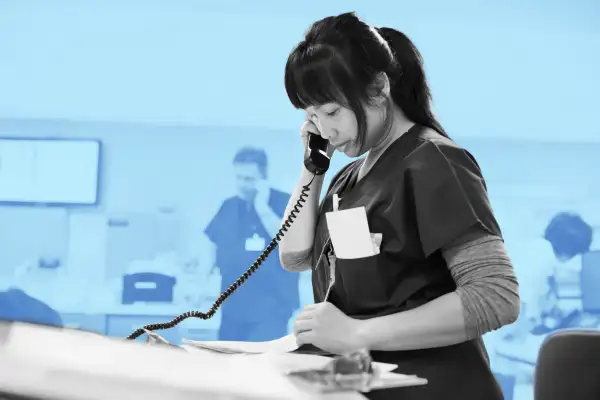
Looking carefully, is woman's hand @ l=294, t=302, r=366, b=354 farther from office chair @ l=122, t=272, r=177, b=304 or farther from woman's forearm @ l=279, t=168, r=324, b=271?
office chair @ l=122, t=272, r=177, b=304

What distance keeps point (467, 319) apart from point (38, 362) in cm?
71

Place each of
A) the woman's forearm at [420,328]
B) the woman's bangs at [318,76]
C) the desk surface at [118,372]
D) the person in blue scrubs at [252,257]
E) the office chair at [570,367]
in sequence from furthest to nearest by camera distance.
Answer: the person in blue scrubs at [252,257], the office chair at [570,367], the woman's bangs at [318,76], the woman's forearm at [420,328], the desk surface at [118,372]

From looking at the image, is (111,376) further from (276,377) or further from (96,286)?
(96,286)

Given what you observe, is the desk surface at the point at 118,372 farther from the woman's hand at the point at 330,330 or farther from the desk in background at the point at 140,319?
the desk in background at the point at 140,319

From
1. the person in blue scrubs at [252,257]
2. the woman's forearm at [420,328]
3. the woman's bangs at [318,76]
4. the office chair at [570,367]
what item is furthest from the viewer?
the person in blue scrubs at [252,257]

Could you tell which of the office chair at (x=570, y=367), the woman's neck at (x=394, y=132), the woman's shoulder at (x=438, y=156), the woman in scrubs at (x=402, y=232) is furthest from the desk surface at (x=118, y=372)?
the office chair at (x=570, y=367)

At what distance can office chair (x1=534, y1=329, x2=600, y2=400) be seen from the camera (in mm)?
1297

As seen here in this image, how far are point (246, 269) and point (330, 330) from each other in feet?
7.11

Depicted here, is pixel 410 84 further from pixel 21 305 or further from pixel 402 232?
pixel 21 305

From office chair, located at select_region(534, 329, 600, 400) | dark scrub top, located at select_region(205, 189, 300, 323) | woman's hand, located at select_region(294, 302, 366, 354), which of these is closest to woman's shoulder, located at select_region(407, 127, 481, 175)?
woman's hand, located at select_region(294, 302, 366, 354)

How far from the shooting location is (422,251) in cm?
102

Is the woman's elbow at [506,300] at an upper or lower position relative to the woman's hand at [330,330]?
upper

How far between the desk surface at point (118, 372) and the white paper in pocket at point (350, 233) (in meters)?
0.66

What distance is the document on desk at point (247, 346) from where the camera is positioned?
1.03m
